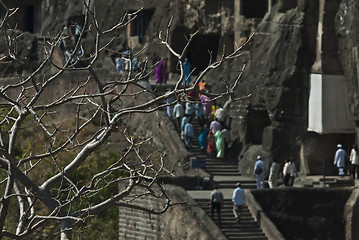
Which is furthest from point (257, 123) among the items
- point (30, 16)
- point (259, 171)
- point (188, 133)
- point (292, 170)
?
point (30, 16)

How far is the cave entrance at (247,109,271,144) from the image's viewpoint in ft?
125

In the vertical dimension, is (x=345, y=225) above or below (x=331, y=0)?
below

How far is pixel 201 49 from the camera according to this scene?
4875 centimetres

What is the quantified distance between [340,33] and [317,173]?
4038 millimetres

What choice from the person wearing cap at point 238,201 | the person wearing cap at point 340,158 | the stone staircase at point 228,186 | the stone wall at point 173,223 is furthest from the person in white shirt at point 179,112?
the person wearing cap at point 238,201

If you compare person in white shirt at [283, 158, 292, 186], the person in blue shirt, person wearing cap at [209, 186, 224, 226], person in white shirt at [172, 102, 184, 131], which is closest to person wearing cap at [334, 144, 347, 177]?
person in white shirt at [283, 158, 292, 186]

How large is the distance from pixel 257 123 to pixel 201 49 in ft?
35.8

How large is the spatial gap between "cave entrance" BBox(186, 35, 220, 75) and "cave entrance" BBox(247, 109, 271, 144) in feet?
A: 30.7

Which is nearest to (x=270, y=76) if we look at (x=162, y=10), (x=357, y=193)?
(x=357, y=193)

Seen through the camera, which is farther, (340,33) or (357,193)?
(340,33)

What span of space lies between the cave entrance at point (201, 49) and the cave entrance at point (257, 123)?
9.37m

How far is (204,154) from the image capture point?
117ft

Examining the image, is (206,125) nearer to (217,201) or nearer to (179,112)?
(179,112)

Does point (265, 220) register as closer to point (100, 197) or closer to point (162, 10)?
point (100, 197)
